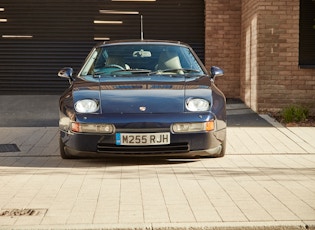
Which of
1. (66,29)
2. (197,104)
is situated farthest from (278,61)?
(197,104)

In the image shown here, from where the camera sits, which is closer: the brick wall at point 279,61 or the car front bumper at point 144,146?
the car front bumper at point 144,146

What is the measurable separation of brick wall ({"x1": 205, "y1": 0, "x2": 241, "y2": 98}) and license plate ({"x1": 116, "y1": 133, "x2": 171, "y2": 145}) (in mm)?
8134

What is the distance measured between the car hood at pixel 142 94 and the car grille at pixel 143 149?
0.40 m

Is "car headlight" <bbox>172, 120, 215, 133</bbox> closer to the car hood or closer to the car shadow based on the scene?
the car hood

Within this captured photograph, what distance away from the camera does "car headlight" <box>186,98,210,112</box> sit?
7773mm

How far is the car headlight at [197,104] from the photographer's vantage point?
25.5ft

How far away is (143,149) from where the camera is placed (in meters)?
7.68

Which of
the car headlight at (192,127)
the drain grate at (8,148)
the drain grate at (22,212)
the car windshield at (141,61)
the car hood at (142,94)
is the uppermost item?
the car windshield at (141,61)

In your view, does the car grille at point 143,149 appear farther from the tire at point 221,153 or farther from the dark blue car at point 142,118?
the tire at point 221,153

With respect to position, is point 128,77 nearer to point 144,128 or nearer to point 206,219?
point 144,128

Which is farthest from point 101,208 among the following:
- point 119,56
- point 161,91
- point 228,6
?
point 228,6

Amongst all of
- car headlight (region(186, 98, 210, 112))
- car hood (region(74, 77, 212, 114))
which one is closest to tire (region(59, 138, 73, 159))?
car hood (region(74, 77, 212, 114))

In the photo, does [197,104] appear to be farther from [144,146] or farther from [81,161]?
[81,161]

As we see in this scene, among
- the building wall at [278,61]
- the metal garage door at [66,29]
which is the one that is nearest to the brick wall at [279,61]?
the building wall at [278,61]
